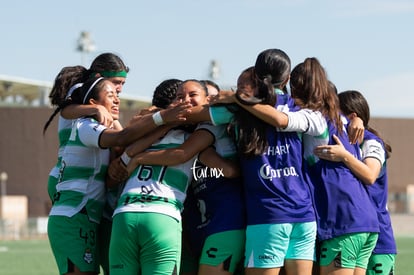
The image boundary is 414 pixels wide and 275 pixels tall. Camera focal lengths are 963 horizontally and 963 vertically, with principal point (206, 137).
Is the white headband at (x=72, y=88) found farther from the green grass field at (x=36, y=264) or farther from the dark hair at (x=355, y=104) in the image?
the green grass field at (x=36, y=264)

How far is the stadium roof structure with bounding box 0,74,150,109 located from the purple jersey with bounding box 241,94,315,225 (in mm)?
47691

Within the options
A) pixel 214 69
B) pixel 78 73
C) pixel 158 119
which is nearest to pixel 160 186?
pixel 158 119

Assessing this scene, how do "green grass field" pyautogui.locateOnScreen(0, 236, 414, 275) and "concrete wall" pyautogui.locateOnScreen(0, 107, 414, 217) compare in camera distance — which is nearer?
"green grass field" pyautogui.locateOnScreen(0, 236, 414, 275)

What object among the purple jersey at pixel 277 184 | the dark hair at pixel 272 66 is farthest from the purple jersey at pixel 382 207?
the dark hair at pixel 272 66

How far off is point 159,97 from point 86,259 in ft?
4.19

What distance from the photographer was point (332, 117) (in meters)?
6.61

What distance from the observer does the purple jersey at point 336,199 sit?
662cm

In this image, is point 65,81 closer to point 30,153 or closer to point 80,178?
point 80,178

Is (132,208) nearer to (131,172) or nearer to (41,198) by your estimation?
(131,172)

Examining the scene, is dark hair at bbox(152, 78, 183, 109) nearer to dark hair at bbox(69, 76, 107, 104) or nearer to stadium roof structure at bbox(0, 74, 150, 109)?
dark hair at bbox(69, 76, 107, 104)

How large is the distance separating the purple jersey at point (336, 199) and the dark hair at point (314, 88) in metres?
0.13

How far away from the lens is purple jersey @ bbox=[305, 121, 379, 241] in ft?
21.7

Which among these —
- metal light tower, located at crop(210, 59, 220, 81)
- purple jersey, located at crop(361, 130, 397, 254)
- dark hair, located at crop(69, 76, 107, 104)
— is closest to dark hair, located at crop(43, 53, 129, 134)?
dark hair, located at crop(69, 76, 107, 104)

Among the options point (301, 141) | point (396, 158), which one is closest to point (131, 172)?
point (301, 141)
